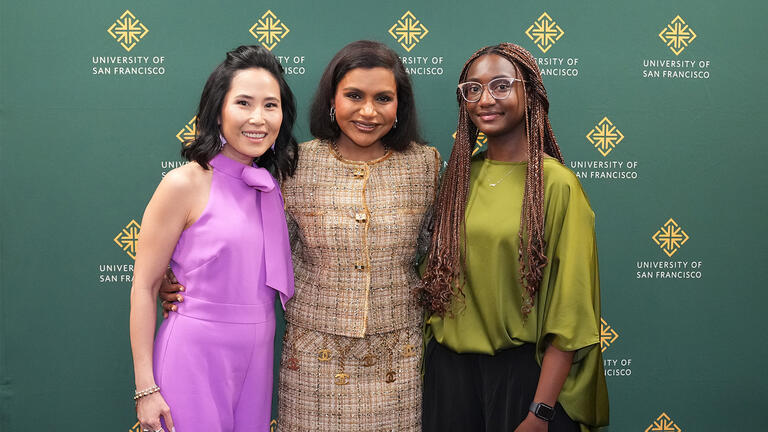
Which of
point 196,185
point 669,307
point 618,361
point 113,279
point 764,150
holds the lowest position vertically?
point 618,361

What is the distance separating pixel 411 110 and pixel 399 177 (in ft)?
0.92

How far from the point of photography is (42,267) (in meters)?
2.73

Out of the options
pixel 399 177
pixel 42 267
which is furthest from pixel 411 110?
pixel 42 267

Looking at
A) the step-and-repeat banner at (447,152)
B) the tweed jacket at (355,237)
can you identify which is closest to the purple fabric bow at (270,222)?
the tweed jacket at (355,237)

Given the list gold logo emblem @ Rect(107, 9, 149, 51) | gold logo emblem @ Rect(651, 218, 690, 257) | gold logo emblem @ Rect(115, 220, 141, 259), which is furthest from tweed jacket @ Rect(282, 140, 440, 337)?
gold logo emblem @ Rect(651, 218, 690, 257)

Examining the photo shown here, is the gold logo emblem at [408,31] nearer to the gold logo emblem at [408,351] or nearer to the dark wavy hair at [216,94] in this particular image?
the dark wavy hair at [216,94]

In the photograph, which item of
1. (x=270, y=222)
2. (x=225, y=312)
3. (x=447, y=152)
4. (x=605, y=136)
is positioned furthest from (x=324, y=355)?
(x=605, y=136)

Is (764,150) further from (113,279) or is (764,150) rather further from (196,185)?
(113,279)

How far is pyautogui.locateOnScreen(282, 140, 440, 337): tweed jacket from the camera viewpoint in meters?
2.07

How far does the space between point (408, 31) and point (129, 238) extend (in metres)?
1.74

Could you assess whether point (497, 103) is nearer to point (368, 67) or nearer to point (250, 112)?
point (368, 67)

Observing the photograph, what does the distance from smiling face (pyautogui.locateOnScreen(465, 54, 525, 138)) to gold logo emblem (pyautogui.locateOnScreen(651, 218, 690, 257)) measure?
1.40m

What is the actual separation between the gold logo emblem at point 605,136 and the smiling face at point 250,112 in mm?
1717

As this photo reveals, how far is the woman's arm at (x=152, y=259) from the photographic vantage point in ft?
5.84
